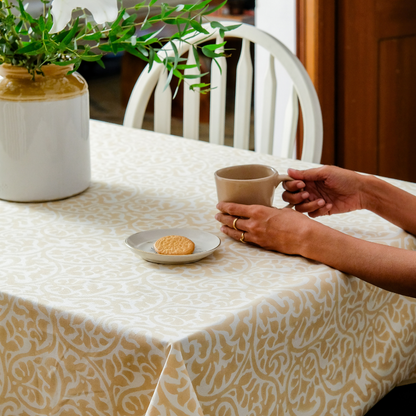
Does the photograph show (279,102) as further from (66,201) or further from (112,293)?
(112,293)

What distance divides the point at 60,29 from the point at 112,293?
1.16 feet

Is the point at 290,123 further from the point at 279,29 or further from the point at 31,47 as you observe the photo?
the point at 279,29

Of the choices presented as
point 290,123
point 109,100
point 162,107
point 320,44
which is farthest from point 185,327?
point 109,100

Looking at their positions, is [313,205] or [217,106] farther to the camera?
[217,106]

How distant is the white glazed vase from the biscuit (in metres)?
0.28

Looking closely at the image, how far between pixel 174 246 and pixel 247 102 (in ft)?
2.64

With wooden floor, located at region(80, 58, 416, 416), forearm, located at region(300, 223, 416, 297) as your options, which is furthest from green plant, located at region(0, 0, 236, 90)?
wooden floor, located at region(80, 58, 416, 416)

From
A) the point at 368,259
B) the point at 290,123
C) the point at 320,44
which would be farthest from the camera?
the point at 320,44

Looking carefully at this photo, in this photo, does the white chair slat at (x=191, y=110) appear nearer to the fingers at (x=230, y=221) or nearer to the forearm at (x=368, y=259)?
the fingers at (x=230, y=221)

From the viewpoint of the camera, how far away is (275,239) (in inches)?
30.5

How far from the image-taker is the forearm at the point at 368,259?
2.35 ft

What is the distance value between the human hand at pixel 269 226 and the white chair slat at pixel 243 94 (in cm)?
69

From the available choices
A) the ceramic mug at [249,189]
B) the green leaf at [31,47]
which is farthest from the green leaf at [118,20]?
the ceramic mug at [249,189]

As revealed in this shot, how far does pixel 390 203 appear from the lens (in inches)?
34.8
